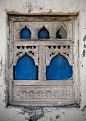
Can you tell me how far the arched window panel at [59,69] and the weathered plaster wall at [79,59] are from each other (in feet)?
0.60

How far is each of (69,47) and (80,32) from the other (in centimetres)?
25

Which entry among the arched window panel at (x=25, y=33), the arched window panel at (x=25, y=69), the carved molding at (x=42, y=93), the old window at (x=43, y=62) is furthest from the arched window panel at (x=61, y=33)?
the carved molding at (x=42, y=93)

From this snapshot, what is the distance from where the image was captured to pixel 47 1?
80.8 inches

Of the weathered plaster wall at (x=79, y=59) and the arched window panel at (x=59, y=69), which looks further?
the arched window panel at (x=59, y=69)

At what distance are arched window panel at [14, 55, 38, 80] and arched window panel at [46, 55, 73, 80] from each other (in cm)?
19

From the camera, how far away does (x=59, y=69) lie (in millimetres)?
2143

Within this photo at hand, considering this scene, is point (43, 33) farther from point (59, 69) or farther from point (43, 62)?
point (59, 69)

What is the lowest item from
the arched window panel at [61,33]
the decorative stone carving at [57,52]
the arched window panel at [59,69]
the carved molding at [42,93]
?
the carved molding at [42,93]

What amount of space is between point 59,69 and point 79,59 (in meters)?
0.30

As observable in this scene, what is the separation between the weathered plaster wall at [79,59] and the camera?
6.64ft

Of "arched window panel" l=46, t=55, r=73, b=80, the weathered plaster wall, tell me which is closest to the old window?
"arched window panel" l=46, t=55, r=73, b=80

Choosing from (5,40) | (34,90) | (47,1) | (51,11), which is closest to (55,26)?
(51,11)

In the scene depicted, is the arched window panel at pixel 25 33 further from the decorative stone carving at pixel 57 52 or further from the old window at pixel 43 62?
the decorative stone carving at pixel 57 52

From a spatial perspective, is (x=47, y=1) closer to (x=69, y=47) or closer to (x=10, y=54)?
(x=69, y=47)
